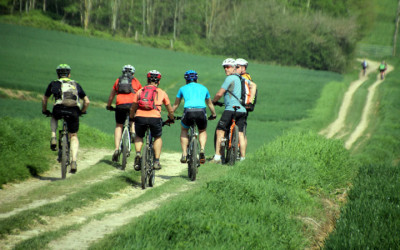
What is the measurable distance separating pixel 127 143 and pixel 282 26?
195 feet

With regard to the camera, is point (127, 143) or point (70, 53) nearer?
point (127, 143)

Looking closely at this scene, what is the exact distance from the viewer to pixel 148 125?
10.0m

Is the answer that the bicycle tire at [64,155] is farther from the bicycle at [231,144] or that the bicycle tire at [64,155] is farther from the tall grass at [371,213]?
the tall grass at [371,213]

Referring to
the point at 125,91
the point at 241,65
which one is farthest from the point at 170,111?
the point at 241,65

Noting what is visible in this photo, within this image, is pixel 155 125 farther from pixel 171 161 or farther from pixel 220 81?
pixel 220 81

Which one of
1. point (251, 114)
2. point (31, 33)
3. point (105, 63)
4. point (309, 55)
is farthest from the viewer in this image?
point (309, 55)

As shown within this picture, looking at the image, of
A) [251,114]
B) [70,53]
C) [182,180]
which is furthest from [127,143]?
[70,53]

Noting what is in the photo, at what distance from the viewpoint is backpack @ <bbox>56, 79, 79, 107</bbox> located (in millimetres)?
10477

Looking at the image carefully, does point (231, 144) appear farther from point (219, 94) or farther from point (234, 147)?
point (219, 94)

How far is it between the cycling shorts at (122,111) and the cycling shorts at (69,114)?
1.28 metres

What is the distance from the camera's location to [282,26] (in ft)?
226

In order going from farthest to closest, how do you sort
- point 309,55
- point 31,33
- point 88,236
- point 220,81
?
point 309,55, point 31,33, point 220,81, point 88,236

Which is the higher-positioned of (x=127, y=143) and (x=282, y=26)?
(x=282, y=26)

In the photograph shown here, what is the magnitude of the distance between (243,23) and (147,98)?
6265cm
